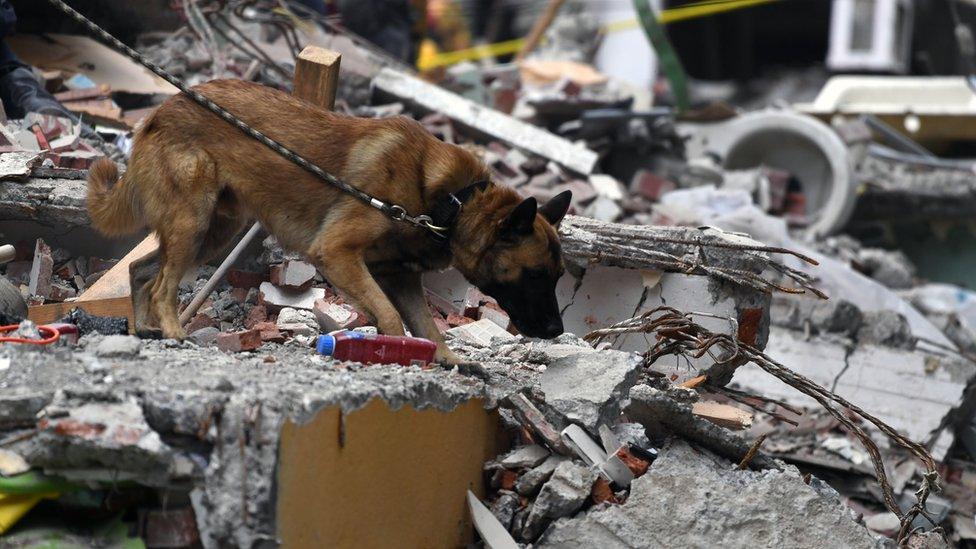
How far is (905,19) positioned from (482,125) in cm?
1371

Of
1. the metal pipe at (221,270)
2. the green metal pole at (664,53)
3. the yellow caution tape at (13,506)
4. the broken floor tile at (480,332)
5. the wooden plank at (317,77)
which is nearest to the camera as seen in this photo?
the yellow caution tape at (13,506)

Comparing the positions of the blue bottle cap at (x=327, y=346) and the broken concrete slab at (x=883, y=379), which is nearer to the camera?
the blue bottle cap at (x=327, y=346)

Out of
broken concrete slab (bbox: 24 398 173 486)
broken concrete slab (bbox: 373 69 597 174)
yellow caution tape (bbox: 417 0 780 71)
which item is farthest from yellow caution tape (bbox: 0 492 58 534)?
yellow caution tape (bbox: 417 0 780 71)

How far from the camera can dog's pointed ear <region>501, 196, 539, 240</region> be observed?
5.16 metres

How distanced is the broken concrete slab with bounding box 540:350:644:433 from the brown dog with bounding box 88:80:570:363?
0.34m

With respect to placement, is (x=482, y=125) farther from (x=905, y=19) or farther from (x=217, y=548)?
(x=905, y=19)

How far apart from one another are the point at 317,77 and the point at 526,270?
191 cm

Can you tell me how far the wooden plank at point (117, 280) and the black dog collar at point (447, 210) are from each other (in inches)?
58.7

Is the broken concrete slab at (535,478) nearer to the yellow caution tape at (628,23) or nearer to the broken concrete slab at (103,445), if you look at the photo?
the broken concrete slab at (103,445)

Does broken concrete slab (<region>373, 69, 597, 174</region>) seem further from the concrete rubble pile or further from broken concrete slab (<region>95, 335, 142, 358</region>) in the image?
broken concrete slab (<region>95, 335, 142, 358</region>)

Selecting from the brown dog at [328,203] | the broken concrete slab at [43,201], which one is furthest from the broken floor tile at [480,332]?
Result: the broken concrete slab at [43,201]

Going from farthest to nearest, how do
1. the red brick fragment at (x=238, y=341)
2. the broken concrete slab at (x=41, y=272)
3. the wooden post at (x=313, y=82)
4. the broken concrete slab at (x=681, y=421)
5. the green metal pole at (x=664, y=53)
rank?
the green metal pole at (x=664, y=53) → the wooden post at (x=313, y=82) → the broken concrete slab at (x=41, y=272) → the red brick fragment at (x=238, y=341) → the broken concrete slab at (x=681, y=421)

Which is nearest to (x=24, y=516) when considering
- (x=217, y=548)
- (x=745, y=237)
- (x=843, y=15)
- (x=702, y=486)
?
(x=217, y=548)

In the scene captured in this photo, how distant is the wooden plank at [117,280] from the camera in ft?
19.3
